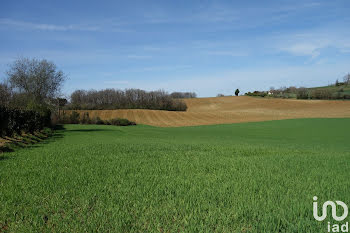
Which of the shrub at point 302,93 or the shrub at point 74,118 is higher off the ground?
the shrub at point 302,93

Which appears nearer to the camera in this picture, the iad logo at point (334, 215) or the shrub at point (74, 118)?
the iad logo at point (334, 215)

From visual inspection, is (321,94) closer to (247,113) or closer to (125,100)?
(247,113)

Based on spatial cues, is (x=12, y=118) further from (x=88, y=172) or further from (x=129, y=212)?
(x=129, y=212)

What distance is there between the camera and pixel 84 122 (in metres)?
52.6

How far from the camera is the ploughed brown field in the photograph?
173 ft

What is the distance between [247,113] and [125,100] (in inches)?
1247

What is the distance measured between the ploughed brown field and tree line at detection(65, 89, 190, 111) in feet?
19.4

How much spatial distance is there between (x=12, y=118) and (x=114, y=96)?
196 feet

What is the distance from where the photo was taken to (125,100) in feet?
237

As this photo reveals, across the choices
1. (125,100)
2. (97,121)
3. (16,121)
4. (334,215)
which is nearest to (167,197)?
(334,215)

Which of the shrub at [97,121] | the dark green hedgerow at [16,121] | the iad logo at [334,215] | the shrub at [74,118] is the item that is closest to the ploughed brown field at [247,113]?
the shrub at [97,121]

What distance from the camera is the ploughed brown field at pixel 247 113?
5272 cm

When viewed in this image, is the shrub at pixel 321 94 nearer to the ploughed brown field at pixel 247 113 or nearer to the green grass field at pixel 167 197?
the ploughed brown field at pixel 247 113

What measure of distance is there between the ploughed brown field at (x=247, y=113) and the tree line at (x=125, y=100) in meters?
5.92
